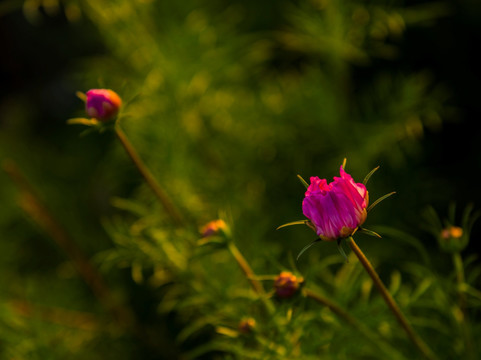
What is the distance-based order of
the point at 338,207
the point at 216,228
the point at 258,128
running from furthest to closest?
the point at 258,128 < the point at 216,228 < the point at 338,207

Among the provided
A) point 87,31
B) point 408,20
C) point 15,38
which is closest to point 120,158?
point 408,20

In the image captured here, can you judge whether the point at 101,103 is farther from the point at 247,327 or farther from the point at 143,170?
the point at 247,327

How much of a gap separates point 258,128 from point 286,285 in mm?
489

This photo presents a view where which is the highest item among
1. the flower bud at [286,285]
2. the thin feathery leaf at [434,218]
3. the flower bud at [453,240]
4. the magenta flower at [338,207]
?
the magenta flower at [338,207]

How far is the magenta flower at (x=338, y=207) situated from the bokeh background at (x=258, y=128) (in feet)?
0.94

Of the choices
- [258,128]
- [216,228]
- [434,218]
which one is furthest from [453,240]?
[258,128]

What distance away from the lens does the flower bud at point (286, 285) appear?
1.03ft

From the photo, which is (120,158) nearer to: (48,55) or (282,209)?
(282,209)

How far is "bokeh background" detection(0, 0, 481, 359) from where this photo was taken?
0.69 metres

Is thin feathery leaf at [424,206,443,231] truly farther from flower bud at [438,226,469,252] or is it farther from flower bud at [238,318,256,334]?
flower bud at [238,318,256,334]

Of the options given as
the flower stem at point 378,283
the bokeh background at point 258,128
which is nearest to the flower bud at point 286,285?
the flower stem at point 378,283

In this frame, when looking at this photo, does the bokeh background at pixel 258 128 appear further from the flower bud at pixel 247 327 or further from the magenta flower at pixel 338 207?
the magenta flower at pixel 338 207

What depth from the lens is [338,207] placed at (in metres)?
0.25

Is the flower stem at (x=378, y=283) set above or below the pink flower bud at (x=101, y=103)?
below
